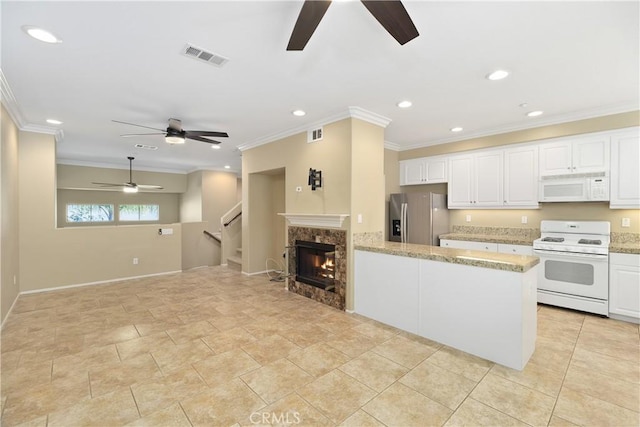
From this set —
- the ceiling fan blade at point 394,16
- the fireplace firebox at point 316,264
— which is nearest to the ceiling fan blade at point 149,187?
the fireplace firebox at point 316,264

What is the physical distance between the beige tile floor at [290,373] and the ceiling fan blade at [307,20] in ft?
8.33

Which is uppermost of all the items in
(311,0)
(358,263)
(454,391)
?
(311,0)

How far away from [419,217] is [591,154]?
8.18 feet

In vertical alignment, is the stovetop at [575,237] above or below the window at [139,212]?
below

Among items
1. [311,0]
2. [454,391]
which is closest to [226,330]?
[454,391]

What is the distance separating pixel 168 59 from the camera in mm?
2643

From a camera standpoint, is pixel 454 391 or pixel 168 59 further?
pixel 168 59

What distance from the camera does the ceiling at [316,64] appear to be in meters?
2.04

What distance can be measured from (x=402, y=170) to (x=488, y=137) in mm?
1687

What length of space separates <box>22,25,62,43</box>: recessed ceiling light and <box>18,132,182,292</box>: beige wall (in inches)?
137

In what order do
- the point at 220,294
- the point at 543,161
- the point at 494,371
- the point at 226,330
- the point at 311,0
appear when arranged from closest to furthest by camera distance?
1. the point at 311,0
2. the point at 494,371
3. the point at 226,330
4. the point at 543,161
5. the point at 220,294

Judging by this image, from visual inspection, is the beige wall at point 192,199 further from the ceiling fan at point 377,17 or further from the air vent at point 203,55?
the ceiling fan at point 377,17

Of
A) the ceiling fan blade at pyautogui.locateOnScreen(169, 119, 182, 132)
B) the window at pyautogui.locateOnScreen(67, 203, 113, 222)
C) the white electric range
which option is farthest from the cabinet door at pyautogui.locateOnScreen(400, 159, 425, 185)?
the window at pyautogui.locateOnScreen(67, 203, 113, 222)

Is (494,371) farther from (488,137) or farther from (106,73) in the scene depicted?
(106,73)
